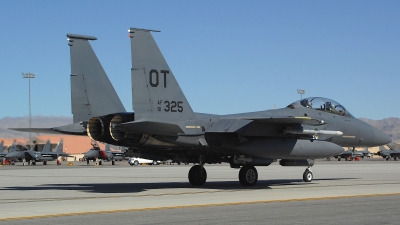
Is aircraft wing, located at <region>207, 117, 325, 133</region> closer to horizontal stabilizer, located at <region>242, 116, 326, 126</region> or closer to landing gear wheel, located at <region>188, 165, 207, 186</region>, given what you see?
horizontal stabilizer, located at <region>242, 116, 326, 126</region>

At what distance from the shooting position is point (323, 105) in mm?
22844

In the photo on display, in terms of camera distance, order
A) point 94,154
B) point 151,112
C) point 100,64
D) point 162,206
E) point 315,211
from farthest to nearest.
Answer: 1. point 94,154
2. point 100,64
3. point 151,112
4. point 162,206
5. point 315,211

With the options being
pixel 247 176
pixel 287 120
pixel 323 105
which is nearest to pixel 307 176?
pixel 323 105

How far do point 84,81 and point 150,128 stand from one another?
15.0 feet

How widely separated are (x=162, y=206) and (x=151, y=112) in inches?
190

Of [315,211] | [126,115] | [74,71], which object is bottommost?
[315,211]

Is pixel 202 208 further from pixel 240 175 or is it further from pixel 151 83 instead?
pixel 240 175

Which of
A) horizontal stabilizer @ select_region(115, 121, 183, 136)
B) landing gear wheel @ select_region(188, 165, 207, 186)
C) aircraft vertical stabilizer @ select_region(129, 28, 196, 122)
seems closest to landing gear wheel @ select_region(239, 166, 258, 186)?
landing gear wheel @ select_region(188, 165, 207, 186)

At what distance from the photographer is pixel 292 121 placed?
63.9ft

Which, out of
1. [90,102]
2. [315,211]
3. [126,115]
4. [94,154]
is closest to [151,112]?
[126,115]

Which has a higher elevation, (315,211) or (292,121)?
(292,121)

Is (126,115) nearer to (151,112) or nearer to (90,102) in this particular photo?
(151,112)

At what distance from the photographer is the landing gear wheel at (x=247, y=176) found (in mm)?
21312

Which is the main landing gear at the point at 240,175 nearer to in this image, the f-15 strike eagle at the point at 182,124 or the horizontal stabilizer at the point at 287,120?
the f-15 strike eagle at the point at 182,124
